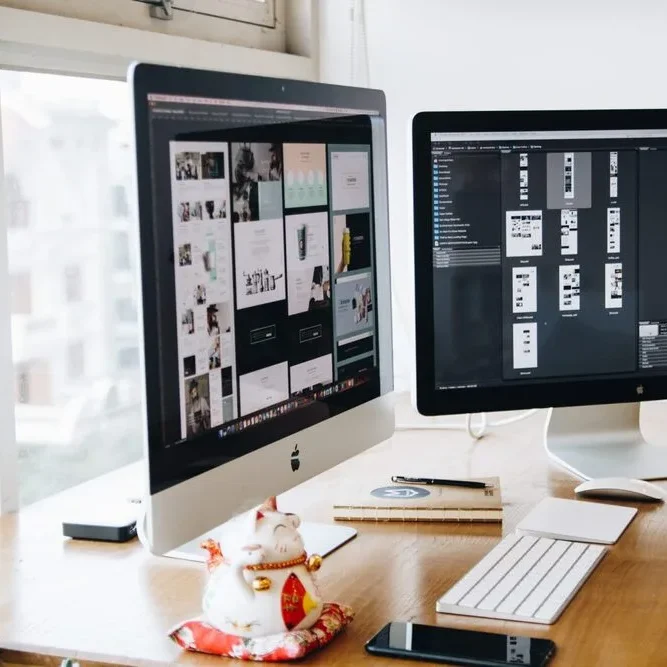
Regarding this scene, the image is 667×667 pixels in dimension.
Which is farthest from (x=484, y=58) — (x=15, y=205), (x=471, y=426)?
(x=15, y=205)

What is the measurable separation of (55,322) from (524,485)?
31.4 inches

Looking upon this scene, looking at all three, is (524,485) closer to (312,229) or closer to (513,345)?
(513,345)

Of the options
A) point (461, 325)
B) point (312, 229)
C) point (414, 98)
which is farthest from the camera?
point (414, 98)

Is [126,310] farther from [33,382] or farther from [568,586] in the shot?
[568,586]

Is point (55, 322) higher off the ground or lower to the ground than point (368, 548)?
higher

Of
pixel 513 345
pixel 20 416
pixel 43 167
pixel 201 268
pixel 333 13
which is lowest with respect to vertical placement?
pixel 20 416

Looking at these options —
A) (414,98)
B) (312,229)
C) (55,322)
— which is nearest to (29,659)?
(312,229)

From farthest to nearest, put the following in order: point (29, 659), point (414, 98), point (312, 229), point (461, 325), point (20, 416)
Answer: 1. point (414, 98)
2. point (20, 416)
3. point (461, 325)
4. point (312, 229)
5. point (29, 659)

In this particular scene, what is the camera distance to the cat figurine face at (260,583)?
1059 mm

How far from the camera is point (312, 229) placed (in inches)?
53.2

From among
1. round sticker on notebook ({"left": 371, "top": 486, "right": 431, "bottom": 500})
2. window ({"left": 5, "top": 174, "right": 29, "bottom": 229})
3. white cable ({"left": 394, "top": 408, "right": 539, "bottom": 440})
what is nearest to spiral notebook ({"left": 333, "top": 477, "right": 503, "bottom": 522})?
round sticker on notebook ({"left": 371, "top": 486, "right": 431, "bottom": 500})

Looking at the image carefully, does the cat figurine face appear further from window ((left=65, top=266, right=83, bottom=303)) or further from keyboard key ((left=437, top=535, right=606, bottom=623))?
window ((left=65, top=266, right=83, bottom=303))

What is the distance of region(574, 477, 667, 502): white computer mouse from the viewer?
5.05ft

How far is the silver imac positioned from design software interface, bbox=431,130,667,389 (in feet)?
0.34
